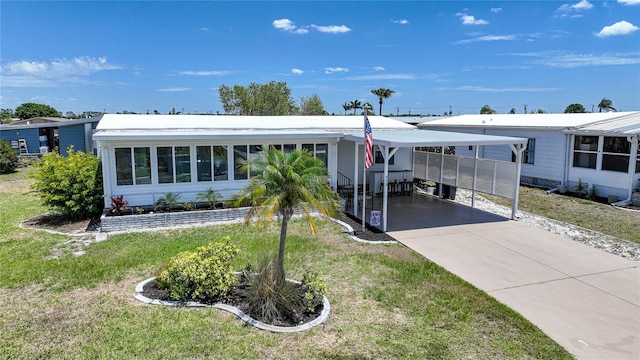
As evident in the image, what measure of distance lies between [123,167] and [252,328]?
8042mm

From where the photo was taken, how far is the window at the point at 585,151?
51.7ft

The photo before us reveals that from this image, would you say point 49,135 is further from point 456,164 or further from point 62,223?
point 456,164

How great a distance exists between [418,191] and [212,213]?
8.85 m

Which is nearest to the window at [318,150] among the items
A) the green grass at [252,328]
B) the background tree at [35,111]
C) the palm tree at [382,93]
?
the green grass at [252,328]

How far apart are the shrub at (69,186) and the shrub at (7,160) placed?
13.0 m

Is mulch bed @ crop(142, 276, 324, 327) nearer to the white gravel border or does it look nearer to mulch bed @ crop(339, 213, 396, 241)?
mulch bed @ crop(339, 213, 396, 241)

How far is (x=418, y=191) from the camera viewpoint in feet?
55.4

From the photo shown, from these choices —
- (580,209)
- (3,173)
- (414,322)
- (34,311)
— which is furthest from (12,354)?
(3,173)

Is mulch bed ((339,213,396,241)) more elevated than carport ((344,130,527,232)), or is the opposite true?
carport ((344,130,527,232))

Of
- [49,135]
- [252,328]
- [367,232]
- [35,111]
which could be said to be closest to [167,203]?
→ [367,232]

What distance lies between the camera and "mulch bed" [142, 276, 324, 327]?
6.15 m

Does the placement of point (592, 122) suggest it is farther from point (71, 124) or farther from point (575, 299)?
point (71, 124)

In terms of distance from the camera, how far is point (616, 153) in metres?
15.0

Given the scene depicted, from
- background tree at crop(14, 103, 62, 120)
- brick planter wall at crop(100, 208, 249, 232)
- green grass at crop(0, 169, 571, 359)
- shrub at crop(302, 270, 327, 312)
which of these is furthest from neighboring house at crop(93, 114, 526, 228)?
background tree at crop(14, 103, 62, 120)
